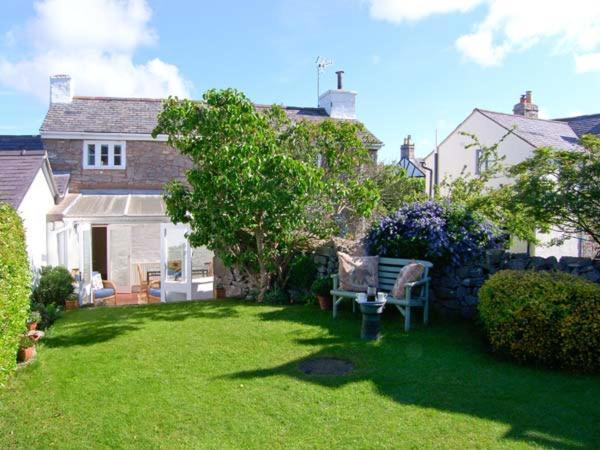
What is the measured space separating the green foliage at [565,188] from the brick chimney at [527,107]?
909 inches

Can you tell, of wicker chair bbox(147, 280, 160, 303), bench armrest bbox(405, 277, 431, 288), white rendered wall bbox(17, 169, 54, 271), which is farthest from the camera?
wicker chair bbox(147, 280, 160, 303)

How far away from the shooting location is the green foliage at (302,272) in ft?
40.2

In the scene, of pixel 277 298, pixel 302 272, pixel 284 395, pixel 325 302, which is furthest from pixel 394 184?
pixel 284 395

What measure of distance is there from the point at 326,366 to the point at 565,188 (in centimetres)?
508

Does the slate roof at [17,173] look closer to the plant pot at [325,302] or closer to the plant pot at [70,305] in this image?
the plant pot at [70,305]

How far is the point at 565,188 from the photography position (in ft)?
26.5

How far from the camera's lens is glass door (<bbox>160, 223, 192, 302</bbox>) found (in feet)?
49.8

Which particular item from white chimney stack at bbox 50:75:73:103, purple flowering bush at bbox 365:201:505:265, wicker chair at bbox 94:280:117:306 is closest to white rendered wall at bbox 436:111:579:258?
purple flowering bush at bbox 365:201:505:265

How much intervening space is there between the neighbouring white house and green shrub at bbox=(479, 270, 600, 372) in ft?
46.5

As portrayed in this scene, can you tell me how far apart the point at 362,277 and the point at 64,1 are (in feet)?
29.4

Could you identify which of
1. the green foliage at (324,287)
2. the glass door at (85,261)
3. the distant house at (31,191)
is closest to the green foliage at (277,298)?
the green foliage at (324,287)

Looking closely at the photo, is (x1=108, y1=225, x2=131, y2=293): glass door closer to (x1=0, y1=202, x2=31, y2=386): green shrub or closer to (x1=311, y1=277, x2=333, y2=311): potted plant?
(x1=311, y1=277, x2=333, y2=311): potted plant

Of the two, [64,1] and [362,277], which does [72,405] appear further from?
[64,1]

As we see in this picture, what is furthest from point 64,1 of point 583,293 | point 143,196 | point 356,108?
point 356,108
